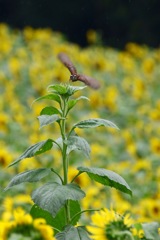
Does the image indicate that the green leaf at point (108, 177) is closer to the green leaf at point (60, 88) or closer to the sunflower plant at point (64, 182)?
the sunflower plant at point (64, 182)

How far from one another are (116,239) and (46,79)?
5938mm

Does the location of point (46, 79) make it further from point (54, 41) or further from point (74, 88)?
point (74, 88)

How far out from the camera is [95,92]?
24.0ft

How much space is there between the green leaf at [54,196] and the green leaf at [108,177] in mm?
57

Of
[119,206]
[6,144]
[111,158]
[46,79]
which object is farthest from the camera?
[46,79]

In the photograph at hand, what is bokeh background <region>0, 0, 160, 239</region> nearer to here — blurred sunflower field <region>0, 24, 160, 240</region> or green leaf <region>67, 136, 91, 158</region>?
blurred sunflower field <region>0, 24, 160, 240</region>

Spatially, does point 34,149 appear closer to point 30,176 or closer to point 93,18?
point 30,176

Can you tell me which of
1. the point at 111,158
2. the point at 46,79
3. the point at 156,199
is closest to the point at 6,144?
the point at 111,158

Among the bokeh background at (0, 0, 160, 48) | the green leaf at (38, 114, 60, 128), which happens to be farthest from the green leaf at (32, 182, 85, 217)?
the bokeh background at (0, 0, 160, 48)

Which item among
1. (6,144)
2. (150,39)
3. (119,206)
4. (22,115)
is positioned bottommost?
(119,206)

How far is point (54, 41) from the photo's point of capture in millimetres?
10219

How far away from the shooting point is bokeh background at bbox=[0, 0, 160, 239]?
409 centimetres

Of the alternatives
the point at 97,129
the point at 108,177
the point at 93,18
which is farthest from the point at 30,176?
the point at 93,18

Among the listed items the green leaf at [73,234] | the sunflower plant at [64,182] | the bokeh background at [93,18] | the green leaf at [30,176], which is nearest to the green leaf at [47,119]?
the sunflower plant at [64,182]
